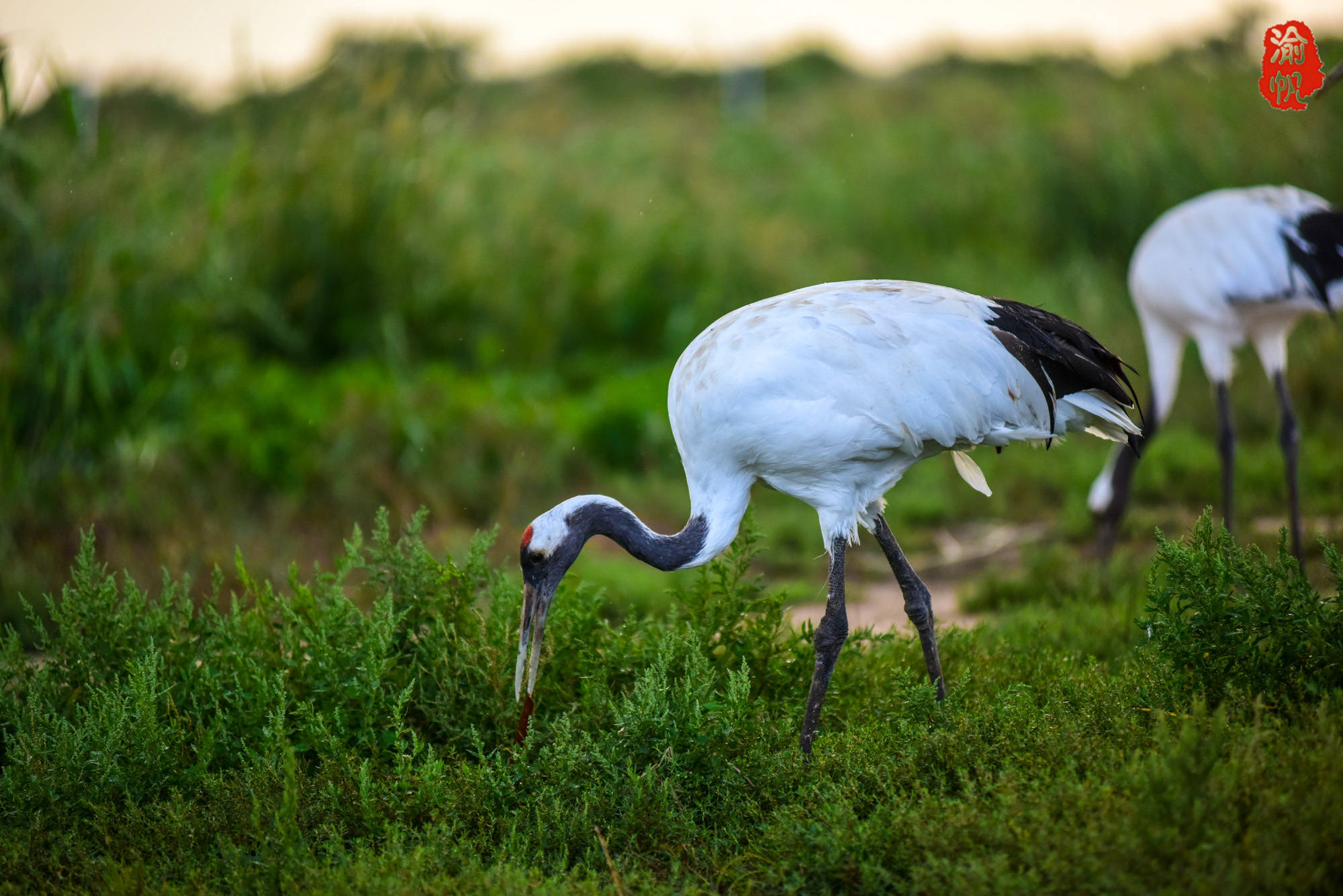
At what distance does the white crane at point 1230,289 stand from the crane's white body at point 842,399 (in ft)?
7.26

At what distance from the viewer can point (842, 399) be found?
12.7 feet

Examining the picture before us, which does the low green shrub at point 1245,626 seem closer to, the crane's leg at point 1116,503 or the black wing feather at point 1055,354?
the black wing feather at point 1055,354

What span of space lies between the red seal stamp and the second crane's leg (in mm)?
1489

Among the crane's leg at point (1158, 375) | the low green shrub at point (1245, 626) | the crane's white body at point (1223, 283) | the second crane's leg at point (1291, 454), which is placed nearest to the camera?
the low green shrub at point (1245, 626)

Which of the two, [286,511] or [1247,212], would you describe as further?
[286,511]

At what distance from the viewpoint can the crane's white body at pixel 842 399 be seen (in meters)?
3.85

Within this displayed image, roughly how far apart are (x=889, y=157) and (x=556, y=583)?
1084 cm

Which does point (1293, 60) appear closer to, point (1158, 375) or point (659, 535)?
point (1158, 375)

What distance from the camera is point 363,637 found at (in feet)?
13.3

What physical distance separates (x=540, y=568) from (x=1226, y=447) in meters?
4.01

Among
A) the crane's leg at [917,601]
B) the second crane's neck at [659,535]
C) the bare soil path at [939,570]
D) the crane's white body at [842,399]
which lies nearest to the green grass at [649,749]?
the crane's leg at [917,601]

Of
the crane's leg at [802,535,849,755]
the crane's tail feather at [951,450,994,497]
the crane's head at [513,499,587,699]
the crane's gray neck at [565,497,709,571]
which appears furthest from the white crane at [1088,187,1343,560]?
the crane's head at [513,499,587,699]

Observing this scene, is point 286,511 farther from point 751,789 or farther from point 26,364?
point 751,789

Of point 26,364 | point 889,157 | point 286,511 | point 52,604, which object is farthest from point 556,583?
point 889,157
